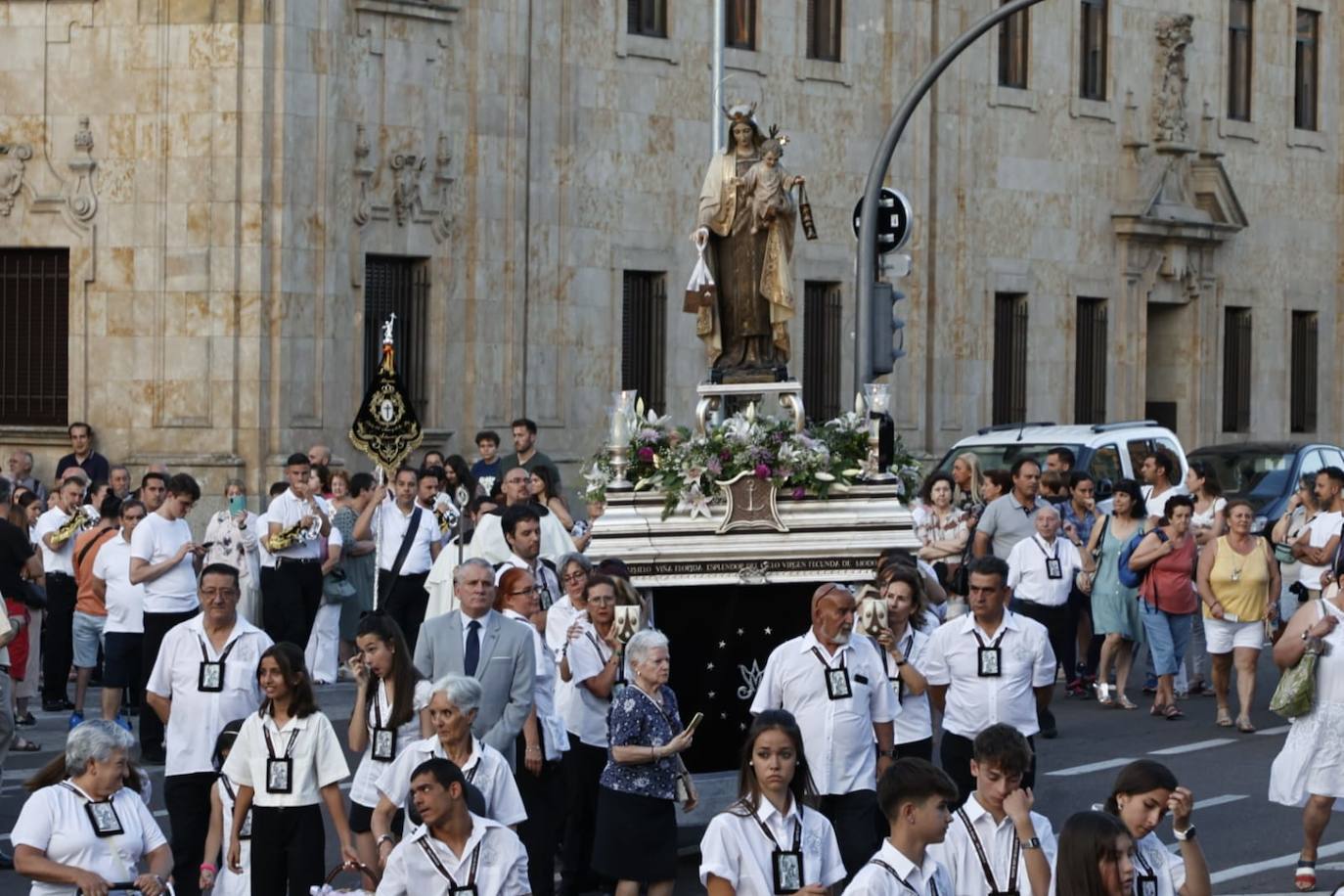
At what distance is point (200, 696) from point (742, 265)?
521cm

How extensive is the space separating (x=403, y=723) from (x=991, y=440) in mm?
16360

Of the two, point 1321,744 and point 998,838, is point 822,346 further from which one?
point 998,838

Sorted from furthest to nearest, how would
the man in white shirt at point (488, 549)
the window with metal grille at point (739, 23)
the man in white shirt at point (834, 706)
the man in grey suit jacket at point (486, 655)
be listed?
the window with metal grille at point (739, 23) < the man in white shirt at point (488, 549) < the man in grey suit jacket at point (486, 655) < the man in white shirt at point (834, 706)

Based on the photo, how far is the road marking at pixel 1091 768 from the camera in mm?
17328

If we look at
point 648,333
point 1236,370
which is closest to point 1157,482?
point 648,333

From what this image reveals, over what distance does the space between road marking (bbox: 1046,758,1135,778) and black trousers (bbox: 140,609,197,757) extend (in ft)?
18.6

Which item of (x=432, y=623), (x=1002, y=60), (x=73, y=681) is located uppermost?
(x=1002, y=60)

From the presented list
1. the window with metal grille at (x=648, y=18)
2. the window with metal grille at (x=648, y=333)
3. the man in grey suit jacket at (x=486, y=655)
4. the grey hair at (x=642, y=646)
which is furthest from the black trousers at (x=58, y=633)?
the window with metal grille at (x=648, y=18)

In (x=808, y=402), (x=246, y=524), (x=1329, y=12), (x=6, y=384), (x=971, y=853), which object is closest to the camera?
(x=971, y=853)

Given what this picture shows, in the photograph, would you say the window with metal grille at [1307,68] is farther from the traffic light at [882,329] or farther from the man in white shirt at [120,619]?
the man in white shirt at [120,619]

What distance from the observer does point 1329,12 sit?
4600 centimetres

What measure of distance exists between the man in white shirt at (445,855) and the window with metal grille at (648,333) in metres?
23.1

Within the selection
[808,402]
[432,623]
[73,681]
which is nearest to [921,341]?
[808,402]

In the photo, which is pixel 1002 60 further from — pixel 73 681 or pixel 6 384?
pixel 73 681
